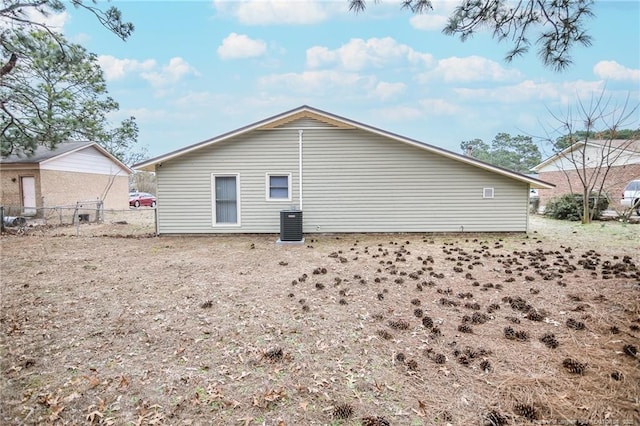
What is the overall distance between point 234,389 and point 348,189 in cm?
753

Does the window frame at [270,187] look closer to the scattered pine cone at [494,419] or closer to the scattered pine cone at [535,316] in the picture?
the scattered pine cone at [535,316]

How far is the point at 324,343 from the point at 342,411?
926 millimetres

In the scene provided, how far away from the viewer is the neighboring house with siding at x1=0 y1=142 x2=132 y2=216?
14.0 metres

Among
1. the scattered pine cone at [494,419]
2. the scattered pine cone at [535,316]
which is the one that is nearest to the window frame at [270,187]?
the scattered pine cone at [535,316]

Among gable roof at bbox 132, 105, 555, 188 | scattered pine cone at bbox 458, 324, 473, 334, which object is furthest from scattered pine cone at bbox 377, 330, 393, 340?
gable roof at bbox 132, 105, 555, 188

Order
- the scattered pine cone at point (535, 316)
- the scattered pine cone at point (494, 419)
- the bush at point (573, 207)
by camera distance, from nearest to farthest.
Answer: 1. the scattered pine cone at point (494, 419)
2. the scattered pine cone at point (535, 316)
3. the bush at point (573, 207)

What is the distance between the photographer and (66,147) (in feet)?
51.7

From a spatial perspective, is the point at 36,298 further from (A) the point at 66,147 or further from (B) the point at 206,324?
(A) the point at 66,147

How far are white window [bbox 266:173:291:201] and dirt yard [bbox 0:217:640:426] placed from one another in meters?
3.67

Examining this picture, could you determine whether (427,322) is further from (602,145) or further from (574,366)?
(602,145)

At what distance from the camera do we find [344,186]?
9625 millimetres

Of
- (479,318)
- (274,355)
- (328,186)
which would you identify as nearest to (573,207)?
(328,186)

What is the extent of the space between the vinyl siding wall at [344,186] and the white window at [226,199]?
0.54 ft

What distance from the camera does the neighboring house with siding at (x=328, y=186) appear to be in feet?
31.1
